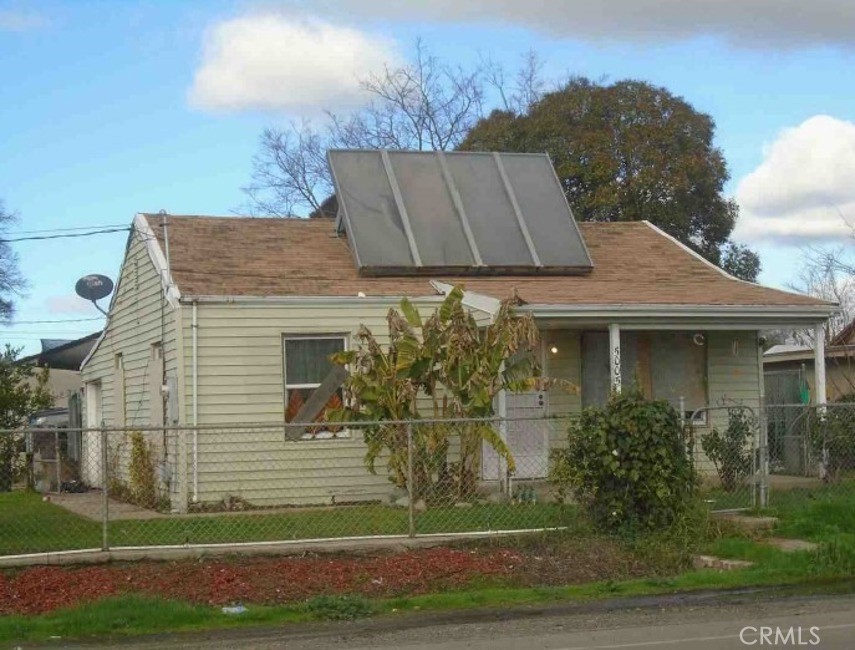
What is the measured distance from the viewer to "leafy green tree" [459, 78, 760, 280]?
103ft

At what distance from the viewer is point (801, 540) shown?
12.5m

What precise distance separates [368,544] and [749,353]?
919 cm

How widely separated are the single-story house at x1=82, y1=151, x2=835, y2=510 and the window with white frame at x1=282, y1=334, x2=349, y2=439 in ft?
0.10

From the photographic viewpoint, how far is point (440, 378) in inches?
590

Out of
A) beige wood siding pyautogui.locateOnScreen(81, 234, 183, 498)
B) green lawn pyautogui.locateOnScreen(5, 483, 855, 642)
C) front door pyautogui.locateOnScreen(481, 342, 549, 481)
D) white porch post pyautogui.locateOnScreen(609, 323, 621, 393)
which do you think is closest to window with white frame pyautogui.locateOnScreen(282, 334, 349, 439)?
beige wood siding pyautogui.locateOnScreen(81, 234, 183, 498)

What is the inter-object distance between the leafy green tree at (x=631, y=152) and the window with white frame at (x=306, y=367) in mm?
15806

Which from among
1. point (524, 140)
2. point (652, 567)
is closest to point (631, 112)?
point (524, 140)

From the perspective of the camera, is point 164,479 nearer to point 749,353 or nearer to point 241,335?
point 241,335

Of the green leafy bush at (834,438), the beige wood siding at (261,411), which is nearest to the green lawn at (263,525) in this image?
the beige wood siding at (261,411)

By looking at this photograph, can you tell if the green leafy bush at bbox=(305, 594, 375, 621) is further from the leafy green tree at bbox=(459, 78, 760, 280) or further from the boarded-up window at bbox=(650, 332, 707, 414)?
the leafy green tree at bbox=(459, 78, 760, 280)

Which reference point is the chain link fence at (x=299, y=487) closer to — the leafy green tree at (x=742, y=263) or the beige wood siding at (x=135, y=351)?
the beige wood siding at (x=135, y=351)

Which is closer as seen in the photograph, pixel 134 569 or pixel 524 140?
pixel 134 569

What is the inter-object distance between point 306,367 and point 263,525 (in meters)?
4.30

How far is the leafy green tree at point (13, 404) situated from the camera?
1842 centimetres
